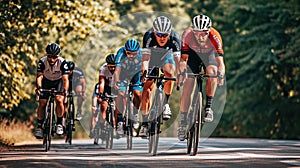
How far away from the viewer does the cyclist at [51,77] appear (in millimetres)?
16781

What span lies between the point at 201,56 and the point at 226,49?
1055 inches

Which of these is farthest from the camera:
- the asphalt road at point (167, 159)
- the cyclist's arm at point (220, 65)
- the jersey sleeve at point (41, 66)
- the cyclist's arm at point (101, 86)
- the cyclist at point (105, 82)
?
the cyclist at point (105, 82)

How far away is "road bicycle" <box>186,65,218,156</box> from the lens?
14.0 metres

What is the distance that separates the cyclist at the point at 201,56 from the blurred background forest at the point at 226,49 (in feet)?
28.1

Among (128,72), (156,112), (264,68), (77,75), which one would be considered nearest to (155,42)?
(156,112)

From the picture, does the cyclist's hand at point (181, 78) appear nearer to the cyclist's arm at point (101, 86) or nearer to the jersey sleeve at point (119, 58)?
the jersey sleeve at point (119, 58)

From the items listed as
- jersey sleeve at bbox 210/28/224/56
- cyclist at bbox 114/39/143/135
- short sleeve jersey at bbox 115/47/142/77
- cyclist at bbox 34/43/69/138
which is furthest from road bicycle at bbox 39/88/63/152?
jersey sleeve at bbox 210/28/224/56

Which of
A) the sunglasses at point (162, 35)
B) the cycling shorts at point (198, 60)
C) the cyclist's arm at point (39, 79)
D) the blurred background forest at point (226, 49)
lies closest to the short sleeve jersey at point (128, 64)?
the cyclist's arm at point (39, 79)

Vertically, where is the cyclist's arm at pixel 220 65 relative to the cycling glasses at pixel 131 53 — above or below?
below

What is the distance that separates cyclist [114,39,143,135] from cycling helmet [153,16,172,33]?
2019 mm

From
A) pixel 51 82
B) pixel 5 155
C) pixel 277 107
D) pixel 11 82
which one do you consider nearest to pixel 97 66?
pixel 277 107

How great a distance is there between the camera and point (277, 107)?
3684 cm

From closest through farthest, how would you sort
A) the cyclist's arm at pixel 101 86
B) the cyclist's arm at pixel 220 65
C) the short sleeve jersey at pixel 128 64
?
the cyclist's arm at pixel 220 65 → the short sleeve jersey at pixel 128 64 → the cyclist's arm at pixel 101 86

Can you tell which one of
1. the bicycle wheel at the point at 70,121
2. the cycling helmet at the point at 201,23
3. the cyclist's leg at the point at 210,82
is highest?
the cycling helmet at the point at 201,23
